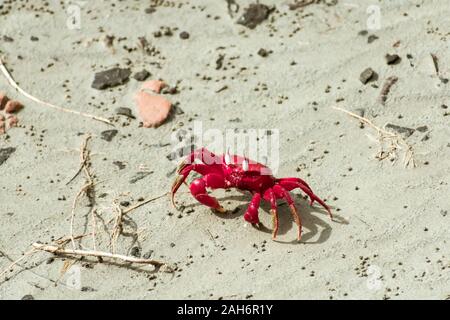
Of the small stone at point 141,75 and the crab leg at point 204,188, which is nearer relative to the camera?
the crab leg at point 204,188

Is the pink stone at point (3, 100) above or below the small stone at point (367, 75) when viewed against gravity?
below

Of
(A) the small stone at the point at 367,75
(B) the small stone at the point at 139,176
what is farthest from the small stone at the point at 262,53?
(B) the small stone at the point at 139,176

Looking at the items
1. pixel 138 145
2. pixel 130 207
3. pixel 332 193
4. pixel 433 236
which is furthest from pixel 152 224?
pixel 433 236

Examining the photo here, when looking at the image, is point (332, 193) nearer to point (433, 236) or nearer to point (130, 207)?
point (433, 236)

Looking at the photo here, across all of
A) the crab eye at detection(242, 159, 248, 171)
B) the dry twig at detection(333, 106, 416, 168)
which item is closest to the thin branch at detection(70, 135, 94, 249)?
the crab eye at detection(242, 159, 248, 171)

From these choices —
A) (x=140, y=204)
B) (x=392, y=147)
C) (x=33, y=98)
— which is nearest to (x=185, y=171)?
(x=140, y=204)

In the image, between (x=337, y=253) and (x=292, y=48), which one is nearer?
(x=337, y=253)

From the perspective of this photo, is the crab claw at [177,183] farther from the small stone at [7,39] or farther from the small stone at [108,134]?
the small stone at [7,39]
